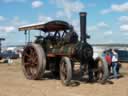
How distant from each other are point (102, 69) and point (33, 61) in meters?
3.44

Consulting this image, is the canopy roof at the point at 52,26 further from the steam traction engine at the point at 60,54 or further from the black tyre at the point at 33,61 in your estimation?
the black tyre at the point at 33,61

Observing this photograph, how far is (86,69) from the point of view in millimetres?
13836

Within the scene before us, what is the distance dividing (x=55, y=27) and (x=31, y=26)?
1.13 m

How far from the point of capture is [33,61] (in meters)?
15.4

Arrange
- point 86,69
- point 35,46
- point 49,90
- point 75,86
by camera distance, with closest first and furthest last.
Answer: point 49,90
point 75,86
point 86,69
point 35,46

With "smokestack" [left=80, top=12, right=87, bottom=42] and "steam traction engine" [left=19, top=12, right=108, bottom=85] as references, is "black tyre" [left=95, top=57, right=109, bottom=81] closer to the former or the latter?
"steam traction engine" [left=19, top=12, right=108, bottom=85]

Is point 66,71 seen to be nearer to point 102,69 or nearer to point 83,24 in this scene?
point 102,69

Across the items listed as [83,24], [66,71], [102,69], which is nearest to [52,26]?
[83,24]

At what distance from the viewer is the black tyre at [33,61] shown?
14562 millimetres

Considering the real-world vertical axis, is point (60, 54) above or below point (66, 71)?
above

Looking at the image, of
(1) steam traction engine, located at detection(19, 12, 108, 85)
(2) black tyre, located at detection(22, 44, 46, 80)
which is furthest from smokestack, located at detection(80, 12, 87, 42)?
(2) black tyre, located at detection(22, 44, 46, 80)

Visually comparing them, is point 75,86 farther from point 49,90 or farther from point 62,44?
point 62,44

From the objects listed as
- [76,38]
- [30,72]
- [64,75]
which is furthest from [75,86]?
[30,72]

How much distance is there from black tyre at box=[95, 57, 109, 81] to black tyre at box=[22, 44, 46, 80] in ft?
7.67
